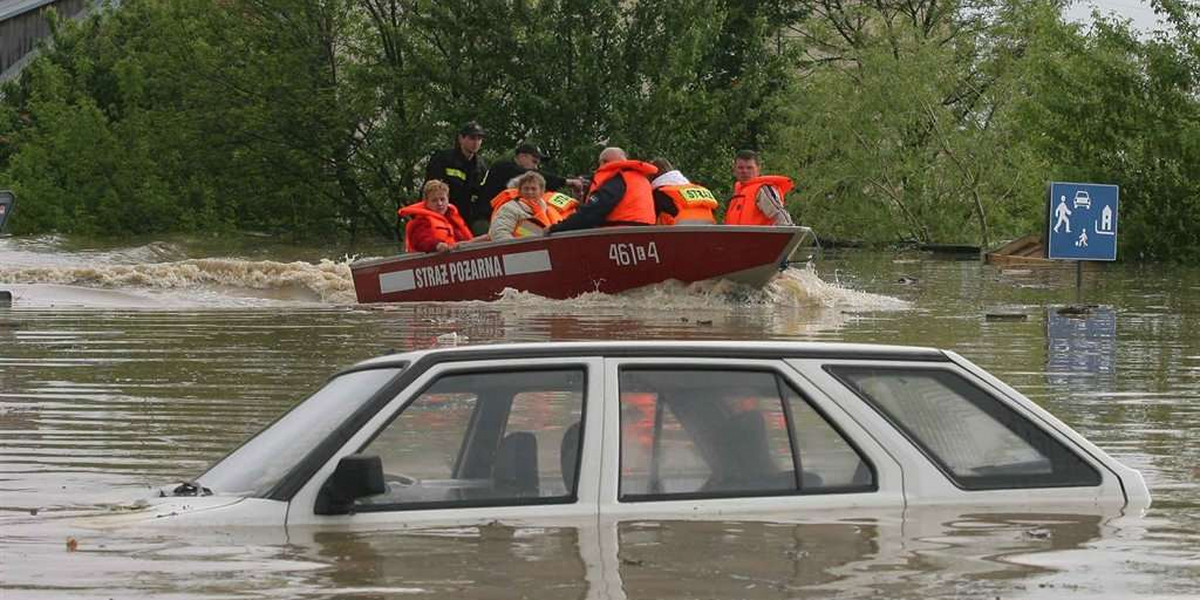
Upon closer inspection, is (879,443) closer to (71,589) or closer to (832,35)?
(71,589)

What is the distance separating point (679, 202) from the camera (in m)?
25.2

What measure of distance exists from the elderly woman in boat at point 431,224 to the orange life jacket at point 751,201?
9.98ft

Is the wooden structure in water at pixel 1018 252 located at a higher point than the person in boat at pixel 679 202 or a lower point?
lower

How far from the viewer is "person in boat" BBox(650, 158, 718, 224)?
25.3 metres

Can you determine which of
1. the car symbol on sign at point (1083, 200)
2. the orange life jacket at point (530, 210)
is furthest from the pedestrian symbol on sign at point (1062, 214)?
the orange life jacket at point (530, 210)

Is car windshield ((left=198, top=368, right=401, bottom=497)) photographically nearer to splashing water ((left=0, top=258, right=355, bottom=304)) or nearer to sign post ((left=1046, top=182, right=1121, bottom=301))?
sign post ((left=1046, top=182, right=1121, bottom=301))

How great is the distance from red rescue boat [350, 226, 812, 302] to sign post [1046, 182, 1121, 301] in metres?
2.83

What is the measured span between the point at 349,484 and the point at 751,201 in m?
19.2

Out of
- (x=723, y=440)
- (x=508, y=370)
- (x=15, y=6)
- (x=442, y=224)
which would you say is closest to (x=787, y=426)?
(x=723, y=440)

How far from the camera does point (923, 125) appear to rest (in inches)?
1972

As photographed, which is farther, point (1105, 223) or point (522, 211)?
point (522, 211)

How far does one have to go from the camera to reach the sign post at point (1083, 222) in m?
Result: 24.2

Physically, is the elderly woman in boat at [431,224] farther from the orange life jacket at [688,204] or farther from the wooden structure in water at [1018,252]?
the wooden structure in water at [1018,252]

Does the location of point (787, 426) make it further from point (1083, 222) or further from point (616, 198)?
point (1083, 222)
